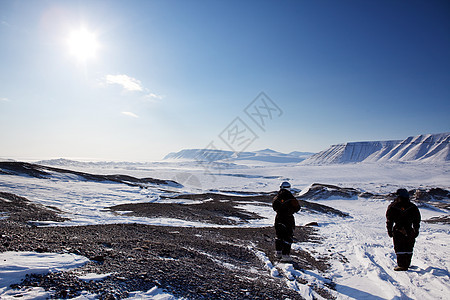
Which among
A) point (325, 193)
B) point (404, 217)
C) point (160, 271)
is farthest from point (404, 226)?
point (325, 193)

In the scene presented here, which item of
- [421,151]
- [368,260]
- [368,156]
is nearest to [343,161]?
[368,156]

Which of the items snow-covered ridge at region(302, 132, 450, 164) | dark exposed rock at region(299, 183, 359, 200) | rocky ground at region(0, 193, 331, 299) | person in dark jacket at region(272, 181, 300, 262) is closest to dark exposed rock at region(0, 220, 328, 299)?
rocky ground at region(0, 193, 331, 299)

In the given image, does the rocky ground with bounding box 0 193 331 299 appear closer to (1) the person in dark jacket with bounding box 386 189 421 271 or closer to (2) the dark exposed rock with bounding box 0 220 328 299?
(2) the dark exposed rock with bounding box 0 220 328 299

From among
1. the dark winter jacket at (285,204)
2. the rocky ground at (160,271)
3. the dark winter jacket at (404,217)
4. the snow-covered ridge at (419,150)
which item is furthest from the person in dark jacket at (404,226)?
the snow-covered ridge at (419,150)

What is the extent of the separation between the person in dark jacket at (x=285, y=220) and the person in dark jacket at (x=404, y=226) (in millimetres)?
2490

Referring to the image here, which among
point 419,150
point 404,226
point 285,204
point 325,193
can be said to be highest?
point 419,150

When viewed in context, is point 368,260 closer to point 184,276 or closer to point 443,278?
point 443,278

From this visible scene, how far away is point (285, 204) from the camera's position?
6434mm

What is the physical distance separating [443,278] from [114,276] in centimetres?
689

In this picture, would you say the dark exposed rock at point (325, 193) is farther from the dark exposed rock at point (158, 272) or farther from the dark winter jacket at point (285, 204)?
the dark exposed rock at point (158, 272)

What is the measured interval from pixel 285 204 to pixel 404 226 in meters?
2.94

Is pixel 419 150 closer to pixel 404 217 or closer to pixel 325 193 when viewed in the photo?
pixel 325 193

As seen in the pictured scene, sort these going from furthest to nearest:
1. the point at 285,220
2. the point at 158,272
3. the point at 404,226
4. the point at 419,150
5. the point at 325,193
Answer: the point at 419,150 → the point at 325,193 → the point at 285,220 → the point at 404,226 → the point at 158,272

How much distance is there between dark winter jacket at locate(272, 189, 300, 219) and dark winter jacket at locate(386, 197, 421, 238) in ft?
7.90
